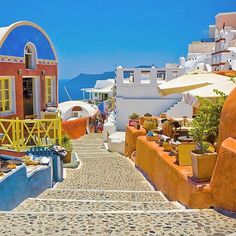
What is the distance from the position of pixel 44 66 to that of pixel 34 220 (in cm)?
1192

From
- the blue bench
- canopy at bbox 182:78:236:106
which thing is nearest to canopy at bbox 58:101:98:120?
the blue bench

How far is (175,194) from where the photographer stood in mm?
8383

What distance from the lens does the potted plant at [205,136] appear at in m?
7.09

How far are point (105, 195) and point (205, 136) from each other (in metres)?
3.11

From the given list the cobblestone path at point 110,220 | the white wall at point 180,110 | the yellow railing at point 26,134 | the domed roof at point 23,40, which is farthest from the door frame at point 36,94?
the cobblestone path at point 110,220

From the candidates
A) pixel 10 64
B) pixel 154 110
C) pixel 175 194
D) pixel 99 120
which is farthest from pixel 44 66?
pixel 99 120

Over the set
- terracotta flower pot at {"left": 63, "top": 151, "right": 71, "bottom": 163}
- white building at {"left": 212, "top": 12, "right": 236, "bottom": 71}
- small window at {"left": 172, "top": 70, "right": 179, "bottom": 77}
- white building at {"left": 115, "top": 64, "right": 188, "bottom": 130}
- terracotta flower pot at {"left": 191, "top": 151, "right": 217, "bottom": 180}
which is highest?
white building at {"left": 212, "top": 12, "right": 236, "bottom": 71}

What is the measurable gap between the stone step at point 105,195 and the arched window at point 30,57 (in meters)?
7.61

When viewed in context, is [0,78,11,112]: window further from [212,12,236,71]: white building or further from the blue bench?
[212,12,236,71]: white building

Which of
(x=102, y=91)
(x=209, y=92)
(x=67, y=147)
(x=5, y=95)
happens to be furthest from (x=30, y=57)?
(x=102, y=91)

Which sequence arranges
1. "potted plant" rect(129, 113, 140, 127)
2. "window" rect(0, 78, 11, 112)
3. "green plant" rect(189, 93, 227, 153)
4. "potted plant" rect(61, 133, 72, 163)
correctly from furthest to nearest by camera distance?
"potted plant" rect(129, 113, 140, 127)
"potted plant" rect(61, 133, 72, 163)
"window" rect(0, 78, 11, 112)
"green plant" rect(189, 93, 227, 153)

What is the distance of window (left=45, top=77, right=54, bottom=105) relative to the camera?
17.5 metres

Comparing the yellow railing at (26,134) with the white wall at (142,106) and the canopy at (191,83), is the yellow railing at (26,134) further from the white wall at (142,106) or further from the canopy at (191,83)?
the white wall at (142,106)

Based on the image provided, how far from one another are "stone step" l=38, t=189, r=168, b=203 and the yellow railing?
8.86 feet
